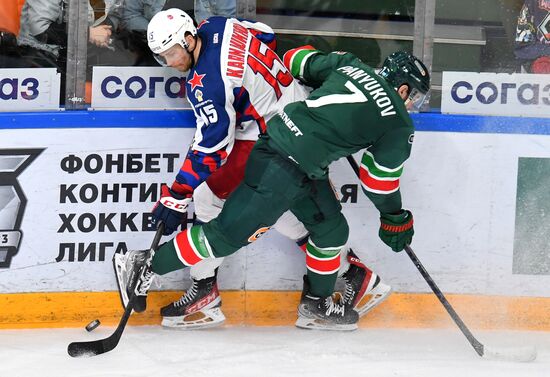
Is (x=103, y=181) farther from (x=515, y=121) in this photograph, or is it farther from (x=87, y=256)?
(x=515, y=121)

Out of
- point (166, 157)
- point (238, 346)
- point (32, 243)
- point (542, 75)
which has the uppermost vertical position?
point (542, 75)

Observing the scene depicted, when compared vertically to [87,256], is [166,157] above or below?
above

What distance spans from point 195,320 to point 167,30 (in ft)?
3.83

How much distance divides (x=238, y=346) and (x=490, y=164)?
Result: 1.26 meters

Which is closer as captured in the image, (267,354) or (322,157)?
(322,157)

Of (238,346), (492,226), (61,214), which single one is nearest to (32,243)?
(61,214)

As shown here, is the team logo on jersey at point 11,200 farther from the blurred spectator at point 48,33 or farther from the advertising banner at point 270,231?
the blurred spectator at point 48,33

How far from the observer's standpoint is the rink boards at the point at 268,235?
13.8 feet

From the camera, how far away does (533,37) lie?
4352 mm

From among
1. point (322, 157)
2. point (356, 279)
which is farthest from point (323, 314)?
point (322, 157)

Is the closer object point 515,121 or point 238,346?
point 238,346

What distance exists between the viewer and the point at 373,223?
4.41 meters

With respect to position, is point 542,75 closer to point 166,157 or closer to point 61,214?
point 166,157

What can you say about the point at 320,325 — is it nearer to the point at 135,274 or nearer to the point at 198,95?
the point at 135,274
